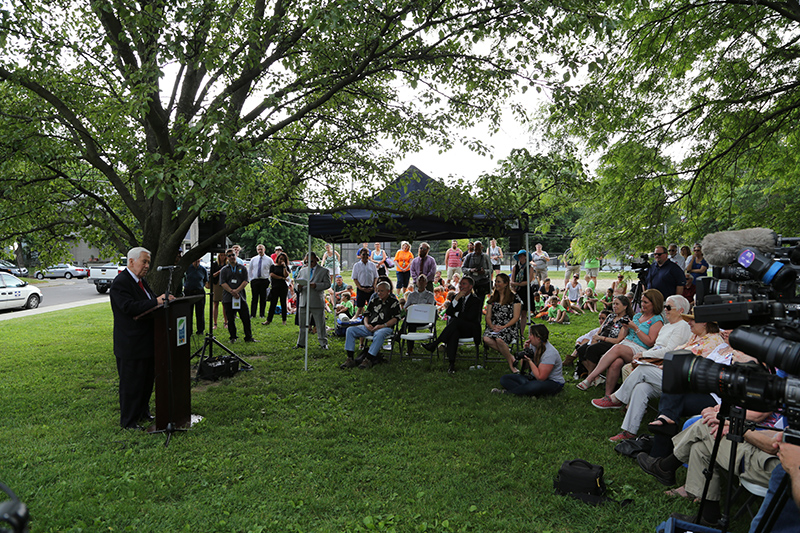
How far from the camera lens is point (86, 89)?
A: 254 inches

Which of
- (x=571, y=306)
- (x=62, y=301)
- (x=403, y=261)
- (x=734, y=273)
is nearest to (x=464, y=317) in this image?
(x=403, y=261)

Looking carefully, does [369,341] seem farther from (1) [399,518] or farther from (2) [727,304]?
(2) [727,304]

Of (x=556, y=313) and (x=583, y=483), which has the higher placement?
(x=556, y=313)


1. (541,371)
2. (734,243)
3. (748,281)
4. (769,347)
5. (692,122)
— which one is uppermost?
(692,122)

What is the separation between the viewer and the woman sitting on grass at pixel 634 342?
5562 millimetres

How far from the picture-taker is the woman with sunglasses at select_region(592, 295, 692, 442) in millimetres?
4531

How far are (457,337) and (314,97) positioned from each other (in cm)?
417

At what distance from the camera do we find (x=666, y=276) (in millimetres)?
7781

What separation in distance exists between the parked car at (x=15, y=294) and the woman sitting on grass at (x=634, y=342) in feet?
59.0

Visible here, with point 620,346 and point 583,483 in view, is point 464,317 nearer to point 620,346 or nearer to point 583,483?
point 620,346

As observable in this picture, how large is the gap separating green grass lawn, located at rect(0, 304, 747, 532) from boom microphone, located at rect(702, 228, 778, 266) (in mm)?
1867

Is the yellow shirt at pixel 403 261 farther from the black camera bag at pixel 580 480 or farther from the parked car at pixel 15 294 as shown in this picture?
the parked car at pixel 15 294

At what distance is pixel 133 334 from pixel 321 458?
90.5 inches

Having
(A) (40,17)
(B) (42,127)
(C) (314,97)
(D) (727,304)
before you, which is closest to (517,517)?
(D) (727,304)
